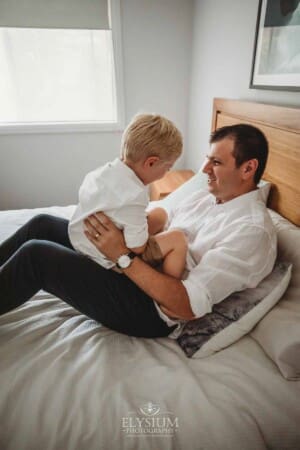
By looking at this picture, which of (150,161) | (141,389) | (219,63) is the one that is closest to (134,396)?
(141,389)

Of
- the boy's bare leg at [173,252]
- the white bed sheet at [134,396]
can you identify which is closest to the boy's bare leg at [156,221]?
the boy's bare leg at [173,252]

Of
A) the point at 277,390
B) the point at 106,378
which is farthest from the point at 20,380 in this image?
the point at 277,390

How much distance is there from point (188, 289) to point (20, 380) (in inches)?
20.8

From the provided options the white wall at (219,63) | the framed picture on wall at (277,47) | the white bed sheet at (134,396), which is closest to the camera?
the white bed sheet at (134,396)

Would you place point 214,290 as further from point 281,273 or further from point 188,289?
point 281,273

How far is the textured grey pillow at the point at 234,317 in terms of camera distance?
84 centimetres

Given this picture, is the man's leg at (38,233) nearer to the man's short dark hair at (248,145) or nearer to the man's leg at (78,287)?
the man's leg at (78,287)

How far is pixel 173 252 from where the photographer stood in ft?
3.04

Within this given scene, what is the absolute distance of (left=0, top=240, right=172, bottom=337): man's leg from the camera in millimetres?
882

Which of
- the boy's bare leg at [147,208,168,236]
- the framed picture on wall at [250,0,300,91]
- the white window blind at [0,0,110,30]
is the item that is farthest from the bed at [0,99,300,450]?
the white window blind at [0,0,110,30]

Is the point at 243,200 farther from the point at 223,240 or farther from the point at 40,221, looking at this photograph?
the point at 40,221

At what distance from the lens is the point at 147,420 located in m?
0.69

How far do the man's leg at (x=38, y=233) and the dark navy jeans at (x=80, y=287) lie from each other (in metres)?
0.22

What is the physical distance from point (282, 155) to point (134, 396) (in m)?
1.05
